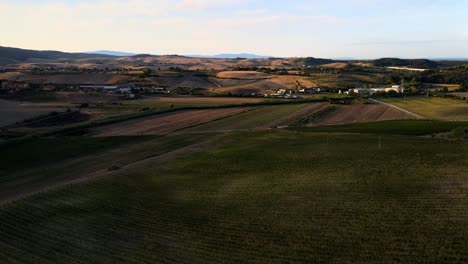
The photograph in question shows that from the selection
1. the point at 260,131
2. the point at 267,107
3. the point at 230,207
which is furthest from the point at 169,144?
the point at 267,107

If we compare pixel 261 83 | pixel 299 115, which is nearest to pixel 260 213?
pixel 299 115

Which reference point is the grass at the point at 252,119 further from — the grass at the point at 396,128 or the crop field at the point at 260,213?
the crop field at the point at 260,213

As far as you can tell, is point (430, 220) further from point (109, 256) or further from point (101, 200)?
point (101, 200)

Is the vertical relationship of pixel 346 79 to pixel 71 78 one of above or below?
below

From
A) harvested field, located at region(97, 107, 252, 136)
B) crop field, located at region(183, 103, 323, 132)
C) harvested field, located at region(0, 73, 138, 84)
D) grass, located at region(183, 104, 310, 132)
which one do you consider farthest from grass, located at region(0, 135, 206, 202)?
harvested field, located at region(0, 73, 138, 84)

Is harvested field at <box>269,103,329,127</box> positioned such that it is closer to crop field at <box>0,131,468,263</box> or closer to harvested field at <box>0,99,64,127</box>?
crop field at <box>0,131,468,263</box>

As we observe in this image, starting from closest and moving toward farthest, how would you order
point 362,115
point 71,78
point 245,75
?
1. point 362,115
2. point 71,78
3. point 245,75

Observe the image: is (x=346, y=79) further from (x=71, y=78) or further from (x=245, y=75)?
(x=71, y=78)
